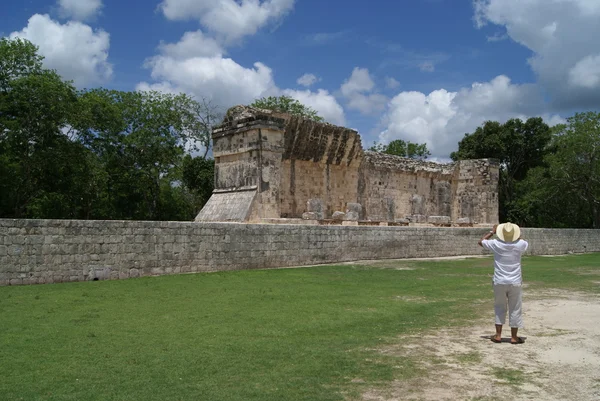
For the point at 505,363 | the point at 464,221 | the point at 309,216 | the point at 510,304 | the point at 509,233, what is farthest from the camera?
the point at 464,221

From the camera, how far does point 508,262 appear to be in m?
6.10

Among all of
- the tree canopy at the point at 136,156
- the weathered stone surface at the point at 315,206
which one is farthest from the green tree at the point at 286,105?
the weathered stone surface at the point at 315,206

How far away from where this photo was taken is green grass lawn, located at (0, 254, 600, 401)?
4.25m

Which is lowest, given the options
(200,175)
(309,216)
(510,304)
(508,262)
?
(510,304)

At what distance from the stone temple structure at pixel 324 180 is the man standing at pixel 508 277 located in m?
10.1

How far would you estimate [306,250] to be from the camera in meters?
14.4

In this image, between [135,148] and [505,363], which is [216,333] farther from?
[135,148]

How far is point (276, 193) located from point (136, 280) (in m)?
6.92

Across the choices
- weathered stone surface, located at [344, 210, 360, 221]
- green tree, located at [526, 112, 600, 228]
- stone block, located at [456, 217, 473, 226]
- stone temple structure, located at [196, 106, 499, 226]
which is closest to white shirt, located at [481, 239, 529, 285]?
stone temple structure, located at [196, 106, 499, 226]

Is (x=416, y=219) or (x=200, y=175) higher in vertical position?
(x=200, y=175)

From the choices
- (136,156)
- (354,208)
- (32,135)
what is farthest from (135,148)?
(354,208)

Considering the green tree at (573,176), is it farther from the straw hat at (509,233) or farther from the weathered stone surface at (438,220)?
the straw hat at (509,233)

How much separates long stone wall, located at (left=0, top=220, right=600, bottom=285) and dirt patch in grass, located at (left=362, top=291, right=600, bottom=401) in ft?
22.0

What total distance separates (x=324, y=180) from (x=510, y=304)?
14705 mm
